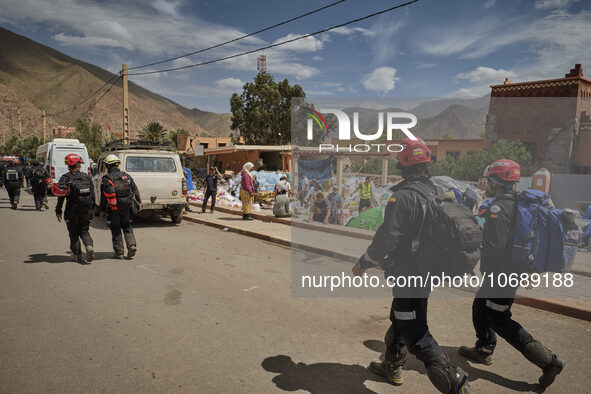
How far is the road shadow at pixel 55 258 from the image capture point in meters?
6.51

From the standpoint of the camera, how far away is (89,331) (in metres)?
3.83

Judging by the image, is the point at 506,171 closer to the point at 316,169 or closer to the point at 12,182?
the point at 316,169

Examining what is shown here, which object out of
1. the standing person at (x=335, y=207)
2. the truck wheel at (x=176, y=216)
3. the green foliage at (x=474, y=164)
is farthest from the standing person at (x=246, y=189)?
the green foliage at (x=474, y=164)

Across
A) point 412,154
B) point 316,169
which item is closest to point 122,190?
point 412,154

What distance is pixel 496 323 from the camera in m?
3.05

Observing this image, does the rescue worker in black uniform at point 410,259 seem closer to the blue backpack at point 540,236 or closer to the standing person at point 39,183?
the blue backpack at point 540,236

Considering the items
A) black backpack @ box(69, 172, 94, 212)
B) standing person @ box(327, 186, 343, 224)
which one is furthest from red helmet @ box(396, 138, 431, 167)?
→ standing person @ box(327, 186, 343, 224)

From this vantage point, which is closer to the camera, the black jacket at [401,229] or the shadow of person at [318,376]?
the black jacket at [401,229]

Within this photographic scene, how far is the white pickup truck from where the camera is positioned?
1025 cm

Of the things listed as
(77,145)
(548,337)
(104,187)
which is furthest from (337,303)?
(77,145)

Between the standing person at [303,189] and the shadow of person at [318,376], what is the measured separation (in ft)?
36.1

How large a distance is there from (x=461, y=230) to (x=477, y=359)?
5.28 ft

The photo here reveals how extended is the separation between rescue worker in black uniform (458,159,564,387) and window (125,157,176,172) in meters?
9.54

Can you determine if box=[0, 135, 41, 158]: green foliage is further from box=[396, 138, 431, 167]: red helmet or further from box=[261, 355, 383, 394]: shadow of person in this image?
box=[396, 138, 431, 167]: red helmet
